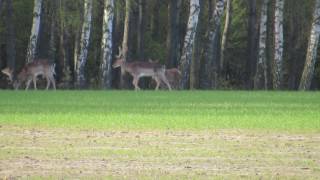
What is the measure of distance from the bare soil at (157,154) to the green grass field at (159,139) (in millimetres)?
13

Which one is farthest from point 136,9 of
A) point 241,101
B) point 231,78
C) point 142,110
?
point 142,110

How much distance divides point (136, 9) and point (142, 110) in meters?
30.0

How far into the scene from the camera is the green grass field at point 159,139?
40.2 feet

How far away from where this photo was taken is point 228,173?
469 inches

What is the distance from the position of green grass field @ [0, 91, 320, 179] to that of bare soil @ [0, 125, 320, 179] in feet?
0.04

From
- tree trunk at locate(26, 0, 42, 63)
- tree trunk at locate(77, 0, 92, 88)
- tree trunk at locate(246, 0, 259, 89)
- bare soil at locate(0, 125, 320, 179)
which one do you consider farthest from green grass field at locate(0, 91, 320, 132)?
tree trunk at locate(246, 0, 259, 89)

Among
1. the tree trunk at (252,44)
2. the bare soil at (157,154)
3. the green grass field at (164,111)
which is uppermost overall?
the bare soil at (157,154)

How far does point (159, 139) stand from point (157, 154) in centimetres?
243

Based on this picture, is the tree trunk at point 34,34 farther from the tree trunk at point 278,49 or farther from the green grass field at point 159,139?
the green grass field at point 159,139

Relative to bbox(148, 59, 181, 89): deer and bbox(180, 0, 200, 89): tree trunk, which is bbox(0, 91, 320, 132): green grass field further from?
bbox(148, 59, 181, 89): deer

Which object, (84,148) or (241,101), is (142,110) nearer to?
(241,101)

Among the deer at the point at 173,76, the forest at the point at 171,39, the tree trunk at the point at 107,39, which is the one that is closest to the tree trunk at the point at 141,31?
the forest at the point at 171,39

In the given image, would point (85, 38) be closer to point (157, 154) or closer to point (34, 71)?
point (34, 71)

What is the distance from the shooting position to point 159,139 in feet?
54.2
